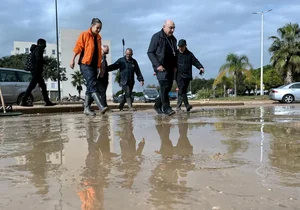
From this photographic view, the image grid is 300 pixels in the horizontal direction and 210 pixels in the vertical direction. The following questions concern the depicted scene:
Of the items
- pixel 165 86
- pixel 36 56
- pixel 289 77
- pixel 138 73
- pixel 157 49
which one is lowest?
pixel 165 86

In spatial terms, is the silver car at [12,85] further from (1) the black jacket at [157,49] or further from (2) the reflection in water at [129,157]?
(2) the reflection in water at [129,157]

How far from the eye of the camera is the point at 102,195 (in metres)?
1.86

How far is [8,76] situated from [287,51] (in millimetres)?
33349

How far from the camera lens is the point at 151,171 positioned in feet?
7.63

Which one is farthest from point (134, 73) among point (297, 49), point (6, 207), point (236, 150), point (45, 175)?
point (297, 49)

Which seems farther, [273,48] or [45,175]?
[273,48]

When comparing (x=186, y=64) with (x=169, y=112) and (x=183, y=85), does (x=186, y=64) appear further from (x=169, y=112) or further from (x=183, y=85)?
(x=169, y=112)

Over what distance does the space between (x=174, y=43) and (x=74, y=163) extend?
14.6ft

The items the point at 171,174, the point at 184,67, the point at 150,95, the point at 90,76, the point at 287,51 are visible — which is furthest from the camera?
the point at 287,51

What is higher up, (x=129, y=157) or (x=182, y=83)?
(x=182, y=83)

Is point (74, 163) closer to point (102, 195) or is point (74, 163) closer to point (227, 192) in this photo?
point (102, 195)

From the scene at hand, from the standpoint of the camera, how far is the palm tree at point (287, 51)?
38062mm

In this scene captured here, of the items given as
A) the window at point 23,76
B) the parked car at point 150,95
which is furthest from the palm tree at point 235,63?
the window at point 23,76

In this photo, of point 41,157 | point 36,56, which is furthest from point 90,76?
point 41,157
